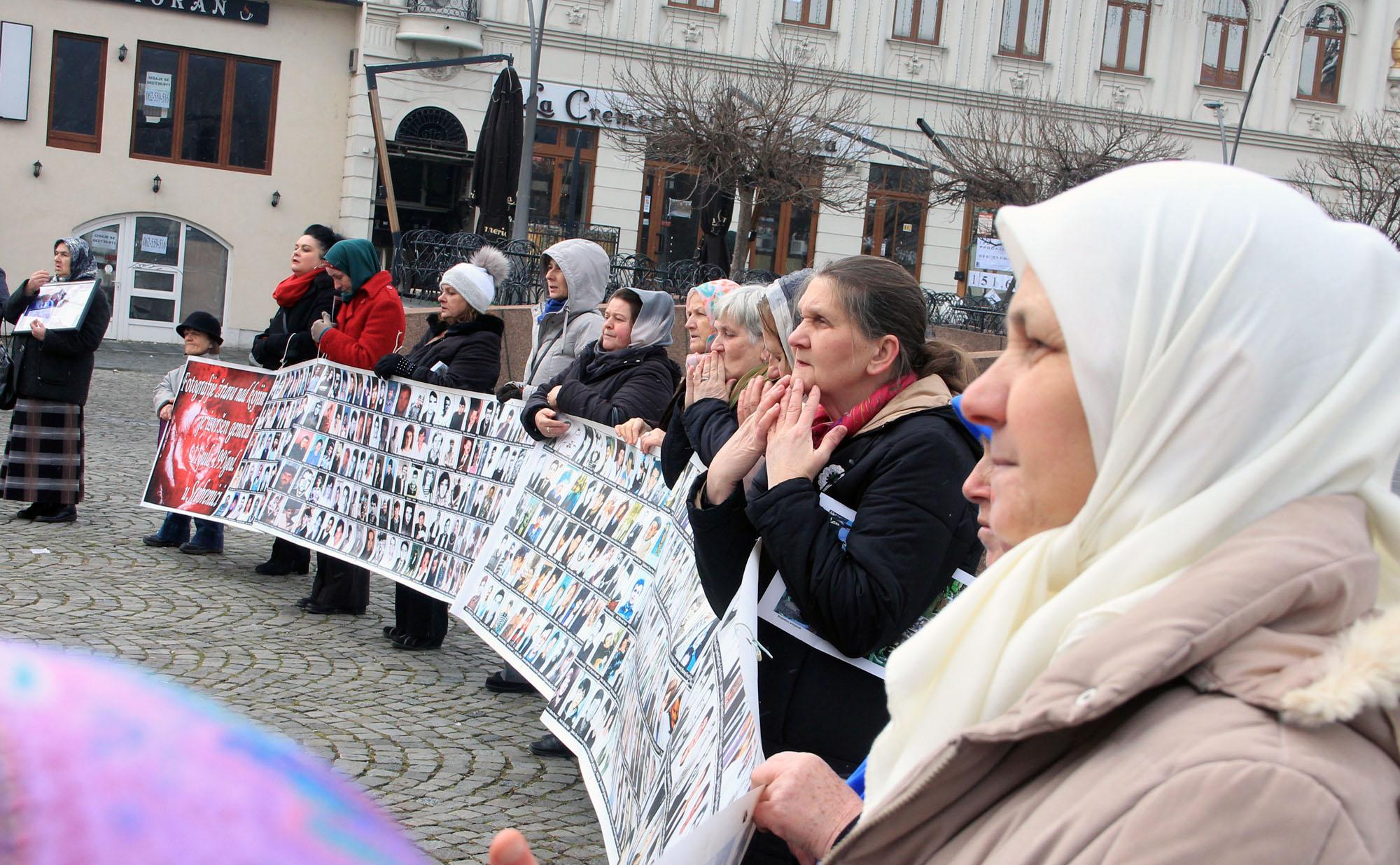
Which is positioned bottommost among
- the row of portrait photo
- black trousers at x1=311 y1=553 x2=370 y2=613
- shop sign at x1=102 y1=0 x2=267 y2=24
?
black trousers at x1=311 y1=553 x2=370 y2=613

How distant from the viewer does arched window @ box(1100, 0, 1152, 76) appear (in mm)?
30406

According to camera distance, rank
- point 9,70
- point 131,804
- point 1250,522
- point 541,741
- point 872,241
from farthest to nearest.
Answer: point 872,241 → point 9,70 → point 541,741 → point 1250,522 → point 131,804

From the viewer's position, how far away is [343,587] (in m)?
7.12

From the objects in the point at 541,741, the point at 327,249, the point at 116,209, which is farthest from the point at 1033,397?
the point at 116,209

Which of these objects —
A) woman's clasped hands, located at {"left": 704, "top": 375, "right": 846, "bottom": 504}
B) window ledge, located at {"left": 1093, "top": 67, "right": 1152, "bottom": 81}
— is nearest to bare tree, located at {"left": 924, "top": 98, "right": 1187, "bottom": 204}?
window ledge, located at {"left": 1093, "top": 67, "right": 1152, "bottom": 81}

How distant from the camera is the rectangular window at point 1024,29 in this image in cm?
3003

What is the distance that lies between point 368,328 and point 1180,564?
6.80 meters

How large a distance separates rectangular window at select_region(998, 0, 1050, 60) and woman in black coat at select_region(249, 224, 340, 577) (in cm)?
2481

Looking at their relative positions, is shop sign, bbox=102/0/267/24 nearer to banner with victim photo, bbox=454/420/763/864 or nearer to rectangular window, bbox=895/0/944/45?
rectangular window, bbox=895/0/944/45

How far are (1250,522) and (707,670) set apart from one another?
1687 mm

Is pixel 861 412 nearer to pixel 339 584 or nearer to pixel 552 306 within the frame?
pixel 552 306

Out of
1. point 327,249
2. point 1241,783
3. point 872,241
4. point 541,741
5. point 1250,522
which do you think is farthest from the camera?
point 872,241

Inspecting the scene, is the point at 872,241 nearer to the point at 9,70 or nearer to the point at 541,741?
the point at 9,70

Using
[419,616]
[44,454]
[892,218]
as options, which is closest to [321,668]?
[419,616]
